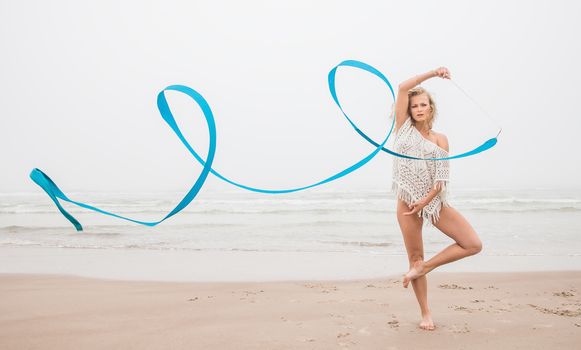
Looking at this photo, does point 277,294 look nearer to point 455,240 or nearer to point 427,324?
point 427,324

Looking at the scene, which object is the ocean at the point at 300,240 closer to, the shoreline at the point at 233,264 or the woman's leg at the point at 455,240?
the shoreline at the point at 233,264

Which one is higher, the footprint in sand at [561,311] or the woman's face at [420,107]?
the woman's face at [420,107]

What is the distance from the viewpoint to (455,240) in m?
3.04

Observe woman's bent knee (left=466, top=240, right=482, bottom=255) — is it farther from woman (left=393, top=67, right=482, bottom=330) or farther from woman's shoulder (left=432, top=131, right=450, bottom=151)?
woman's shoulder (left=432, top=131, right=450, bottom=151)

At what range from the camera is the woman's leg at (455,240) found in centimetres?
297

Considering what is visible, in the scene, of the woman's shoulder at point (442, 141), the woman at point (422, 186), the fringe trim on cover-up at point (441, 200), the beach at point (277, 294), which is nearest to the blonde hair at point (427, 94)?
the woman at point (422, 186)

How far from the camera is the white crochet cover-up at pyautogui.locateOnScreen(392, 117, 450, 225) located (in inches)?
120

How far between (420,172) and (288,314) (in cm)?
174

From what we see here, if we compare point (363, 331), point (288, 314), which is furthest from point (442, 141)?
point (288, 314)

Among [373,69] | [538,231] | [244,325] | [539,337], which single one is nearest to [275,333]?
[244,325]

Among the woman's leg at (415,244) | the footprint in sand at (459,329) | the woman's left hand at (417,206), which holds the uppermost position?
the woman's left hand at (417,206)

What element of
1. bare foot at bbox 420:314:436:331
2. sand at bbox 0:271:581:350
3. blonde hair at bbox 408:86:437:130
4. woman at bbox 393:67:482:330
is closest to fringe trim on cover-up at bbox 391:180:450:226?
woman at bbox 393:67:482:330

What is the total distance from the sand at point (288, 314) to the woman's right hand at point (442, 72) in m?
1.94

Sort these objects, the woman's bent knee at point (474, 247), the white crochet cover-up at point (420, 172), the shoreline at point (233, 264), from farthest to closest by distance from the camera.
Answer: the shoreline at point (233, 264), the white crochet cover-up at point (420, 172), the woman's bent knee at point (474, 247)
